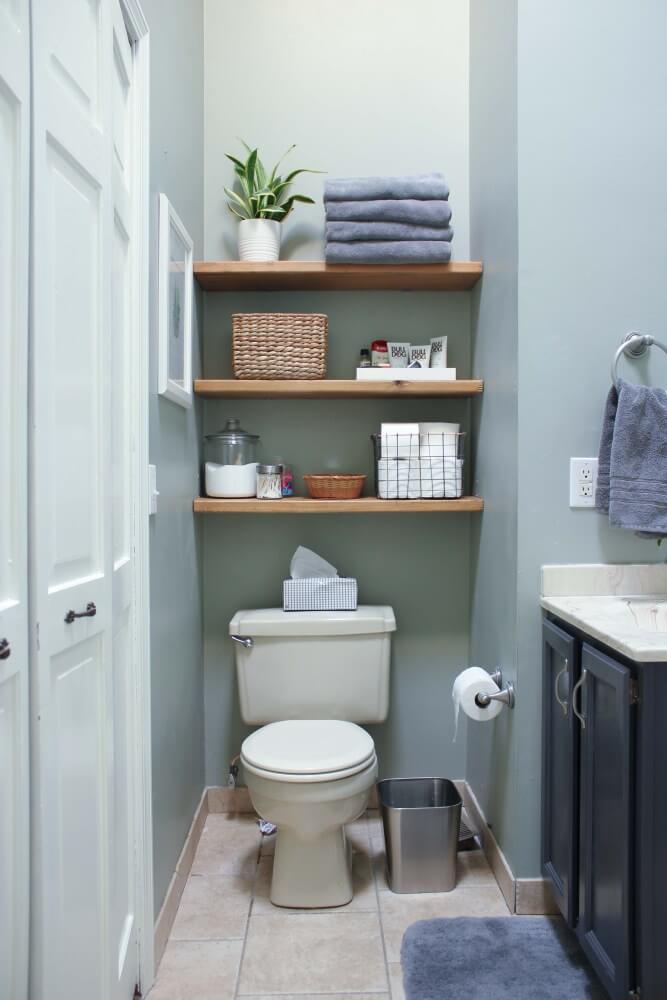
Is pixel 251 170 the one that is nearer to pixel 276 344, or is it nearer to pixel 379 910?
pixel 276 344

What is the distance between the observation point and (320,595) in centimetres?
232

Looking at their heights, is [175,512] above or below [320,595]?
above

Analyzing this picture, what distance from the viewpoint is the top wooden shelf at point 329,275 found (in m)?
2.21

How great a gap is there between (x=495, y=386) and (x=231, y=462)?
0.85 m

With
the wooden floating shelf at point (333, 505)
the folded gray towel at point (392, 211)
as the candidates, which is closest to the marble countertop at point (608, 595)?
the wooden floating shelf at point (333, 505)

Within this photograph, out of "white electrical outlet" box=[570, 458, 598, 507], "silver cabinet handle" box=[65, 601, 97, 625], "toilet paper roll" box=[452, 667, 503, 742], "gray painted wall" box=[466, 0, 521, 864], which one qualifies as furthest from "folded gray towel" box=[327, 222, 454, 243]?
"silver cabinet handle" box=[65, 601, 97, 625]

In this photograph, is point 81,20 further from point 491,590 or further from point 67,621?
point 491,590

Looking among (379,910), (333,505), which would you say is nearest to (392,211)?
(333,505)

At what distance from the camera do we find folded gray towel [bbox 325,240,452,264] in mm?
2154

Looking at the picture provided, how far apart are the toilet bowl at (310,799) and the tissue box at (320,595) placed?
41cm

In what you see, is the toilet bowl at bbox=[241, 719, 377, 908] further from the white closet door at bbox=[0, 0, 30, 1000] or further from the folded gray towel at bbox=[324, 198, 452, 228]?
the folded gray towel at bbox=[324, 198, 452, 228]

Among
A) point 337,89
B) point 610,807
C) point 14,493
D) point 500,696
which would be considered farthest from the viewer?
point 337,89

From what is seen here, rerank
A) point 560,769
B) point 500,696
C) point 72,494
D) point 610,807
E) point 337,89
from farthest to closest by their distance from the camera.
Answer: point 337,89
point 500,696
point 560,769
point 610,807
point 72,494

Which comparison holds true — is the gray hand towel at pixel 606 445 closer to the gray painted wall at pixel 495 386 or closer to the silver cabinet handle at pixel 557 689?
the gray painted wall at pixel 495 386
